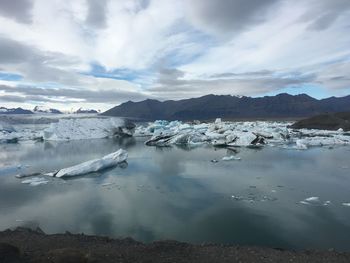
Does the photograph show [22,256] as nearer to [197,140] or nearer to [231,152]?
[231,152]

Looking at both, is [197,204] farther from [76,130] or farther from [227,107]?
[227,107]

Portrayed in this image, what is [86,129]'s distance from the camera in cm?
3594

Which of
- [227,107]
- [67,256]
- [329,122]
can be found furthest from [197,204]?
[227,107]

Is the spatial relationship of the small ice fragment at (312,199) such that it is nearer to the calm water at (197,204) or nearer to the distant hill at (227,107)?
the calm water at (197,204)

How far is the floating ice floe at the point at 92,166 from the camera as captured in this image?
1399 cm

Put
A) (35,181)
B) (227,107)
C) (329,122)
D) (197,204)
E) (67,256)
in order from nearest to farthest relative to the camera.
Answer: (67,256), (197,204), (35,181), (329,122), (227,107)

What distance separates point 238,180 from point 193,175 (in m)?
2.08

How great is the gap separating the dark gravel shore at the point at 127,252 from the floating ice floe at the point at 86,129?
28.2 metres

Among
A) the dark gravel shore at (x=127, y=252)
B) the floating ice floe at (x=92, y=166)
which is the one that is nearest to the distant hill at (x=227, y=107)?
the floating ice floe at (x=92, y=166)

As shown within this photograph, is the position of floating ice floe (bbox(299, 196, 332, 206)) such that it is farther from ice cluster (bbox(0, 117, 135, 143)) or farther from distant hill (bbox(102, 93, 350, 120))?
distant hill (bbox(102, 93, 350, 120))

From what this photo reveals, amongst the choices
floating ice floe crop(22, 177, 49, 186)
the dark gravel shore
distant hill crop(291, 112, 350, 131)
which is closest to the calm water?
floating ice floe crop(22, 177, 49, 186)

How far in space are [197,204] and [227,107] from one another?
5970 inches

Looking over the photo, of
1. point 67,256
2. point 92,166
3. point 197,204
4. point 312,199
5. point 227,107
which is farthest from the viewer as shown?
point 227,107

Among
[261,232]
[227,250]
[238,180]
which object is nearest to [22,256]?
[227,250]
